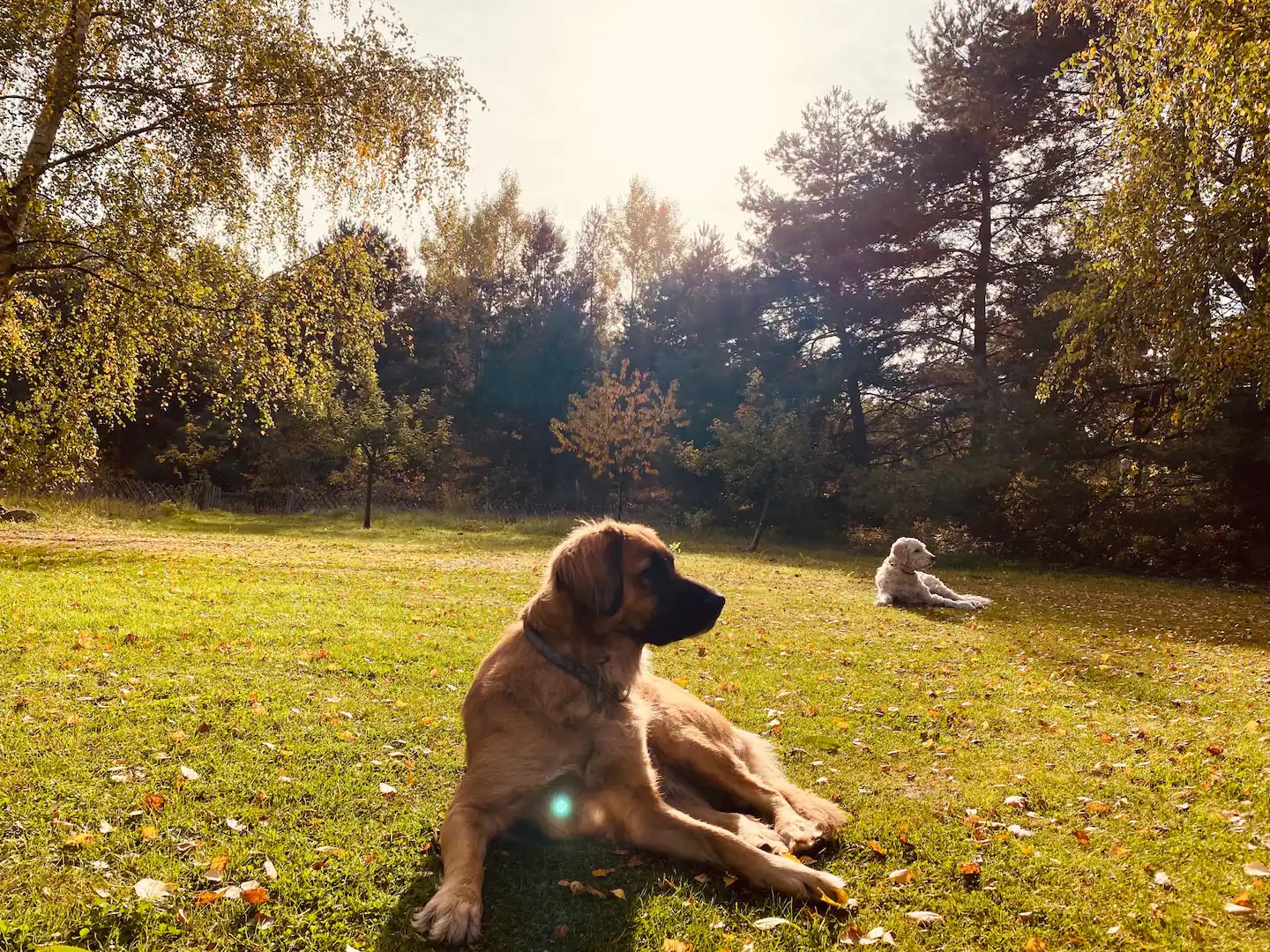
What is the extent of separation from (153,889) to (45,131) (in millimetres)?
12288

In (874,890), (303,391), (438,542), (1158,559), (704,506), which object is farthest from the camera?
(704,506)

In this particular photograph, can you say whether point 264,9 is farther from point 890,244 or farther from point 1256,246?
point 890,244

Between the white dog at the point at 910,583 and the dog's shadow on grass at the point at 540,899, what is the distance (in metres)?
10.3

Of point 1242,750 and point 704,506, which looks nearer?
point 1242,750

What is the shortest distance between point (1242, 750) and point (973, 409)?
20.6 meters

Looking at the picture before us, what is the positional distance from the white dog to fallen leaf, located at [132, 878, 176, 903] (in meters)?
Answer: 11.5

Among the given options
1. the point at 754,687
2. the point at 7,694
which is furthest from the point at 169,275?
the point at 754,687

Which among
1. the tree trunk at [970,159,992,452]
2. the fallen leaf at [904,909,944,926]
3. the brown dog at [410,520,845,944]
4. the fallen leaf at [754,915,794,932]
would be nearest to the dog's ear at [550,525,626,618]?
the brown dog at [410,520,845,944]

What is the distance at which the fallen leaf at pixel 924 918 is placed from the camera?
295 centimetres

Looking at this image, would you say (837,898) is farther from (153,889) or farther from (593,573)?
(153,889)

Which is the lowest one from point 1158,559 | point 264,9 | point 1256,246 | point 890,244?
point 1158,559

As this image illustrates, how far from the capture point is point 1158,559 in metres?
20.7

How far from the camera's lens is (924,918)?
2961 mm

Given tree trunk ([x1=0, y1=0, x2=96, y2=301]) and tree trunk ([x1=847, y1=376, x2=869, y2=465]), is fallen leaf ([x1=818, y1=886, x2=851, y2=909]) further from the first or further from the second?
tree trunk ([x1=847, y1=376, x2=869, y2=465])
